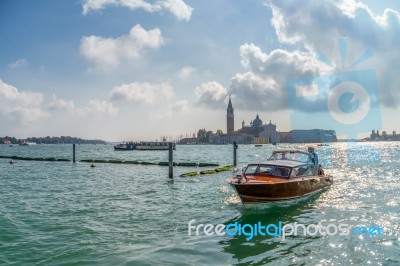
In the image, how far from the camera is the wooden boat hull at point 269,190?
16.0m

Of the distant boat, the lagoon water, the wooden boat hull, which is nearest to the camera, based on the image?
the lagoon water

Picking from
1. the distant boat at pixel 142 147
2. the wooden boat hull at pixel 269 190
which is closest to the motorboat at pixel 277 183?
the wooden boat hull at pixel 269 190

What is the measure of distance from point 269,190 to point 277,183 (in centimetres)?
62

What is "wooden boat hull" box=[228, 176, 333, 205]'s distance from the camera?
16.0 meters

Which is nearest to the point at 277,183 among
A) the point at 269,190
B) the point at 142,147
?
the point at 269,190

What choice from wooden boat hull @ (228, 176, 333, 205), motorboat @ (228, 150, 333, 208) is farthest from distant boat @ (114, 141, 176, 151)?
wooden boat hull @ (228, 176, 333, 205)

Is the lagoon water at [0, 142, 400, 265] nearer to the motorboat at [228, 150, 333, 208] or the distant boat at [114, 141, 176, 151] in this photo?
the motorboat at [228, 150, 333, 208]

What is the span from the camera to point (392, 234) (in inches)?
499

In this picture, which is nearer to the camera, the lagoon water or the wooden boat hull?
the lagoon water

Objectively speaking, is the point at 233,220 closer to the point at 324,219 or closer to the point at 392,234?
the point at 324,219

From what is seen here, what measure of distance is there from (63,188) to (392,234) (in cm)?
2240

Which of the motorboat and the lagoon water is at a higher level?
the motorboat

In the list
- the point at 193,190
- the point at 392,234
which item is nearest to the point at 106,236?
the point at 392,234

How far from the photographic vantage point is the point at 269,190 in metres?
16.3
